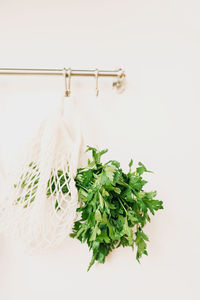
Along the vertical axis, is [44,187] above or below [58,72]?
below

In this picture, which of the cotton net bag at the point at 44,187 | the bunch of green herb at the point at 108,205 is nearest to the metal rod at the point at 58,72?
the cotton net bag at the point at 44,187

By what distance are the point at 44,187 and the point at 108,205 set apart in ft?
0.65

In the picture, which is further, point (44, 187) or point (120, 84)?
point (120, 84)

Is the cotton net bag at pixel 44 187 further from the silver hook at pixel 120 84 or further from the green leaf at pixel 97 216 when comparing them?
the silver hook at pixel 120 84

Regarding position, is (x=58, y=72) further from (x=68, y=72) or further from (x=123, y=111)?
(x=123, y=111)

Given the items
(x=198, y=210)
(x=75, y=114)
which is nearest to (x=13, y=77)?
(x=75, y=114)

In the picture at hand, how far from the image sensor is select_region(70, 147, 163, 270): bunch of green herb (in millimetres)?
611

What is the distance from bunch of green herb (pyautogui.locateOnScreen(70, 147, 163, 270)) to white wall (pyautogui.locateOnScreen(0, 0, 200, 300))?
17 centimetres

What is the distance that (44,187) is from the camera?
2.04 feet

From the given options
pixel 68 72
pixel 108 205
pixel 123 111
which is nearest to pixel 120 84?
pixel 123 111

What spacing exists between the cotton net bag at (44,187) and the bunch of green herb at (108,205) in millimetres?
42

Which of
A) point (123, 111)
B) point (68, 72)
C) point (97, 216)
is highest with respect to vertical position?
point (68, 72)

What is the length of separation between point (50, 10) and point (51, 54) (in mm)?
194

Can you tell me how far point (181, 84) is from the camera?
868 millimetres
